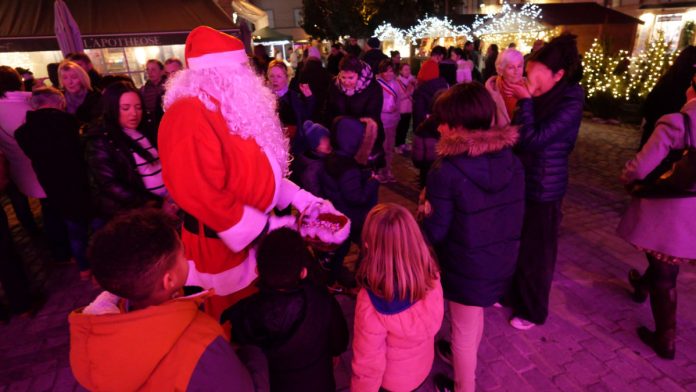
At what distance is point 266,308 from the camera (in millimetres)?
2043

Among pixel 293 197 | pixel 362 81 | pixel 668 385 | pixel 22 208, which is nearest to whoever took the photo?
pixel 293 197

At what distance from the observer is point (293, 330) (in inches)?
82.8

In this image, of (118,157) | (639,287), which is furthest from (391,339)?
(639,287)

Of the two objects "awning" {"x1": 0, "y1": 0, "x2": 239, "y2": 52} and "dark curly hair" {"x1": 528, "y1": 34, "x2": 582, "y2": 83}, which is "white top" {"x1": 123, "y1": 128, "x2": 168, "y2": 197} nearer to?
"dark curly hair" {"x1": 528, "y1": 34, "x2": 582, "y2": 83}

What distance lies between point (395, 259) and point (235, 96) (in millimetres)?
1273

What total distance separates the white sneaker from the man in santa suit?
2.39m

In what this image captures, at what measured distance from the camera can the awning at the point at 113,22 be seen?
8648 mm

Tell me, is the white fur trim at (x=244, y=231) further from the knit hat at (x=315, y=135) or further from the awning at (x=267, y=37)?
the awning at (x=267, y=37)

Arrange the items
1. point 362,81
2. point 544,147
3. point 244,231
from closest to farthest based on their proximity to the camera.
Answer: point 244,231
point 544,147
point 362,81

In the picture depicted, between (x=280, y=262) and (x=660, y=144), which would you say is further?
(x=660, y=144)

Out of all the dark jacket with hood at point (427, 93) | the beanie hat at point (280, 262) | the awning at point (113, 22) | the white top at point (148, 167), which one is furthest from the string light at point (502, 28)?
the beanie hat at point (280, 262)

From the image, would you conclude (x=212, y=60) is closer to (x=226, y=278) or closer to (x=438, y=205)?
(x=226, y=278)

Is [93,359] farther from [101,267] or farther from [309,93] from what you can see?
[309,93]

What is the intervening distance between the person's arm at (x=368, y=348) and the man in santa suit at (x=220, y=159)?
72cm
